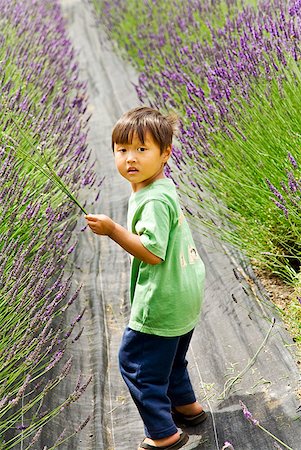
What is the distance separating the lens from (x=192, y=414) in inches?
91.8

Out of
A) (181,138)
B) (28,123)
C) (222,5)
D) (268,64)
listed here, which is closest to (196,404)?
(181,138)

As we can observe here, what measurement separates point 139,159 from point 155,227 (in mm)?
195

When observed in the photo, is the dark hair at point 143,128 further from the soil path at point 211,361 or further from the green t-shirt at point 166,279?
the soil path at point 211,361

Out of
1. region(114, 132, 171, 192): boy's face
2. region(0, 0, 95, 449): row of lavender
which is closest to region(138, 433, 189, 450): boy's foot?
region(0, 0, 95, 449): row of lavender

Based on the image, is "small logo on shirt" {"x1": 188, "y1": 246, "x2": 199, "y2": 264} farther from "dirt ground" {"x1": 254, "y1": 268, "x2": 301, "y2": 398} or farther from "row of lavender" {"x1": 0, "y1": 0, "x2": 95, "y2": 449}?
"dirt ground" {"x1": 254, "y1": 268, "x2": 301, "y2": 398}

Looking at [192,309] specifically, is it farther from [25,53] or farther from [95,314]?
[25,53]

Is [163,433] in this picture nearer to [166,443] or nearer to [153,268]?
[166,443]

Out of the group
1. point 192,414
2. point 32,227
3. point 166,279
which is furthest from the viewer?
point 32,227

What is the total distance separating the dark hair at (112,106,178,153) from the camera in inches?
78.9

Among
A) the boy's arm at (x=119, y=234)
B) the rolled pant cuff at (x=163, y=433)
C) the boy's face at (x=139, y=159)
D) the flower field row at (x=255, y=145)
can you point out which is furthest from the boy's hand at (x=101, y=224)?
the flower field row at (x=255, y=145)

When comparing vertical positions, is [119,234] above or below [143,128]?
below

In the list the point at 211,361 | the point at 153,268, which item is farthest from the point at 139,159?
the point at 211,361

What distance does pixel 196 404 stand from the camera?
2.33 meters

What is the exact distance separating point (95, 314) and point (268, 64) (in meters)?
1.25
